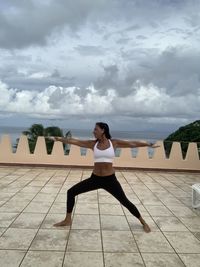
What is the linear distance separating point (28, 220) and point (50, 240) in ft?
2.99

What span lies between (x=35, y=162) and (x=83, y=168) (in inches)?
55.7

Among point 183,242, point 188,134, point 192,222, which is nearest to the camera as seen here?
point 183,242

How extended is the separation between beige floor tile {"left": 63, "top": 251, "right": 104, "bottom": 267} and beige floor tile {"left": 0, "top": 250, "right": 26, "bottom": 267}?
1.54 feet

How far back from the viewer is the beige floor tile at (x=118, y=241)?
4258mm

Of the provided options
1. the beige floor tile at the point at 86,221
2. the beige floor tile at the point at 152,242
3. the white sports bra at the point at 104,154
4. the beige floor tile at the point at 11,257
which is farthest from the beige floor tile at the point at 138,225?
the beige floor tile at the point at 11,257

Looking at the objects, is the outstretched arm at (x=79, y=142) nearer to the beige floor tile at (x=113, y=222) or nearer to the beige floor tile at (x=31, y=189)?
the beige floor tile at (x=113, y=222)

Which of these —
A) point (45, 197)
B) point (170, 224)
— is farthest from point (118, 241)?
point (45, 197)

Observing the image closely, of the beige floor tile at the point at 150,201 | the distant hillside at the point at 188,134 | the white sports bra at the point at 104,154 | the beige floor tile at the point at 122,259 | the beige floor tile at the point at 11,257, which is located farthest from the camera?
the distant hillside at the point at 188,134

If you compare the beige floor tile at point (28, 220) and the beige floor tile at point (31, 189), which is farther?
the beige floor tile at point (31, 189)

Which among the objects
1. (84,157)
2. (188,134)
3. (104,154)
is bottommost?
(84,157)

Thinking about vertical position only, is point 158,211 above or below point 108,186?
below

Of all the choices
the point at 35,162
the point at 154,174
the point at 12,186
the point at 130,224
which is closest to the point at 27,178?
the point at 12,186

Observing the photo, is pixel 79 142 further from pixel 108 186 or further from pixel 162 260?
pixel 162 260

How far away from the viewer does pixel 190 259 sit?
405cm
